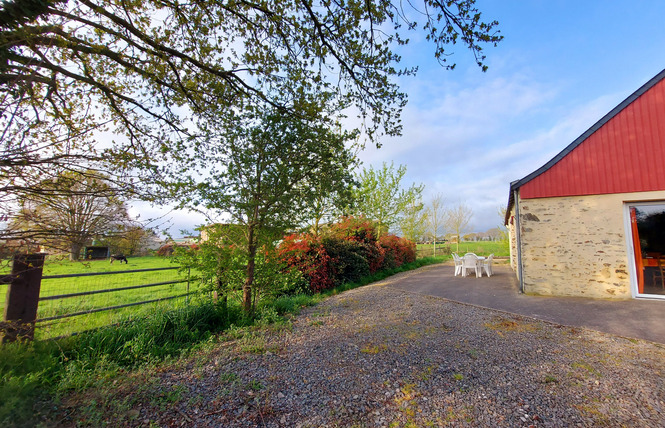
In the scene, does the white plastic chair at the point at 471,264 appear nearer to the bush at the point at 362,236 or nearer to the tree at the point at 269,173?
the bush at the point at 362,236

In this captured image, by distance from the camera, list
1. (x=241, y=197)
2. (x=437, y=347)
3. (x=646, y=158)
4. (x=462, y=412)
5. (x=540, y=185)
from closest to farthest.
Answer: (x=462, y=412)
(x=437, y=347)
(x=241, y=197)
(x=646, y=158)
(x=540, y=185)

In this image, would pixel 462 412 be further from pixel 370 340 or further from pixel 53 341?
pixel 53 341

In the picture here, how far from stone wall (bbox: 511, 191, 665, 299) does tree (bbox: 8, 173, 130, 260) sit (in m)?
8.69

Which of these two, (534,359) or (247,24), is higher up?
(247,24)

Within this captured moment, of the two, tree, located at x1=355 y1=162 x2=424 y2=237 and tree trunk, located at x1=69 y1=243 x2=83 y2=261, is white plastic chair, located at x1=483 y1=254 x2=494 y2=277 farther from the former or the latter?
tree trunk, located at x1=69 y1=243 x2=83 y2=261

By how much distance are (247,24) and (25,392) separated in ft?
18.2

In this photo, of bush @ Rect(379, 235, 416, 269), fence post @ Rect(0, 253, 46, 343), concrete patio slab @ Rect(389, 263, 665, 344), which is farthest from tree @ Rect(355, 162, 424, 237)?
fence post @ Rect(0, 253, 46, 343)

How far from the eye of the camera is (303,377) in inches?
119

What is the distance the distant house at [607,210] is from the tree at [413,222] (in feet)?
34.3

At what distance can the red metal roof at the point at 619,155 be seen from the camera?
20.2ft

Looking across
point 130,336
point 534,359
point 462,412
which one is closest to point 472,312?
point 534,359

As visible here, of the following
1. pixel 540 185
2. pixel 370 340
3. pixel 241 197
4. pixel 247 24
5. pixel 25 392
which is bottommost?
pixel 370 340

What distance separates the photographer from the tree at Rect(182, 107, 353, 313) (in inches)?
181

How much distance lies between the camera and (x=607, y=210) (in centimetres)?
655
